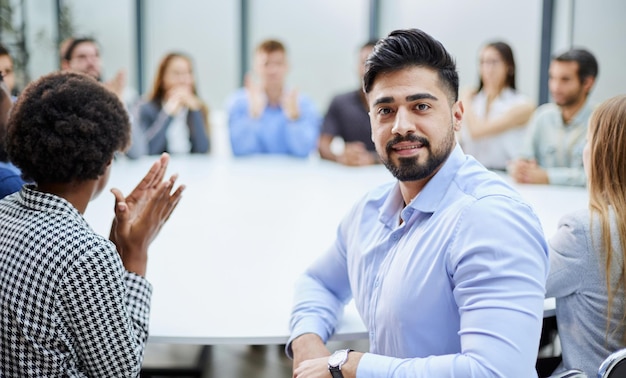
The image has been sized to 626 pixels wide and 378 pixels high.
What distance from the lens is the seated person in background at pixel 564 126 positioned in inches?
132

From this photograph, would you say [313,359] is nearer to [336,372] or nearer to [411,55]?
[336,372]

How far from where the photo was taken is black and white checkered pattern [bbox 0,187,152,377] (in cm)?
130

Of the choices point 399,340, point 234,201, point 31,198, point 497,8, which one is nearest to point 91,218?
point 234,201

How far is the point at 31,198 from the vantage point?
142cm

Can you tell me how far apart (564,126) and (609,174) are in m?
2.01

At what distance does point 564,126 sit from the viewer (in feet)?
11.4

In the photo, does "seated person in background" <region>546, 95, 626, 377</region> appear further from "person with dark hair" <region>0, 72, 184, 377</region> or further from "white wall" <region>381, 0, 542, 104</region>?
"white wall" <region>381, 0, 542, 104</region>

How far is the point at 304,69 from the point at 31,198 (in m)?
5.78

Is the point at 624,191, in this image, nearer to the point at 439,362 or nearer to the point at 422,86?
the point at 422,86

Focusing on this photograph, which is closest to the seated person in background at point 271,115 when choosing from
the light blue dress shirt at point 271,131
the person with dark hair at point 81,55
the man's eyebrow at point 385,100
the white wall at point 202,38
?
the light blue dress shirt at point 271,131

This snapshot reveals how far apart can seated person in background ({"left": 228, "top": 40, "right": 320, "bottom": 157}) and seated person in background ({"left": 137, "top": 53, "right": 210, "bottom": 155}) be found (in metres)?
0.22

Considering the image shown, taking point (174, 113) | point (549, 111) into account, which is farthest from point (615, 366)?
point (174, 113)

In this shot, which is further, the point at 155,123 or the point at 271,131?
the point at 271,131

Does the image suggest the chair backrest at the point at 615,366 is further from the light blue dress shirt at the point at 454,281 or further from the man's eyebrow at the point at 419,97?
the man's eyebrow at the point at 419,97
